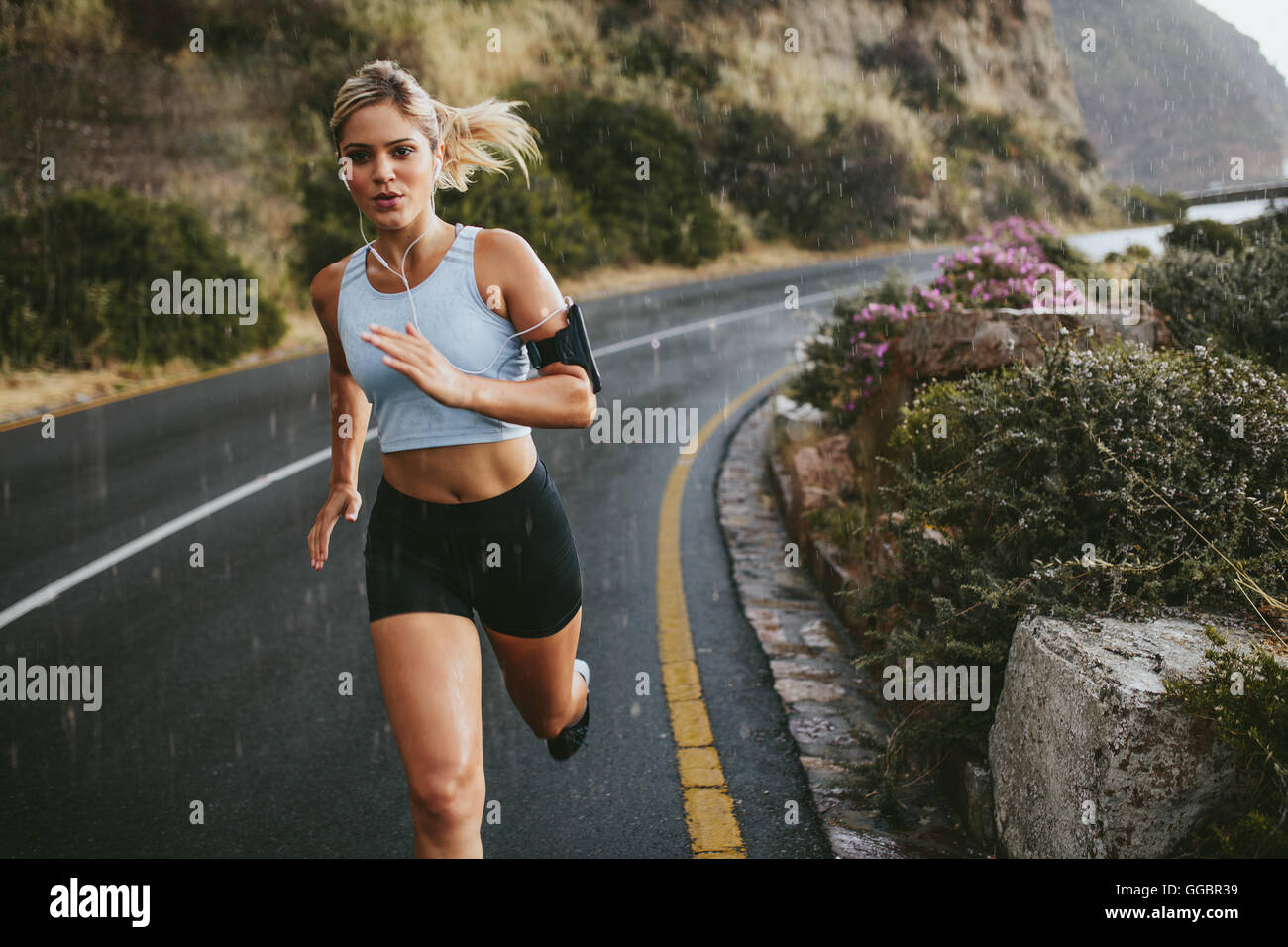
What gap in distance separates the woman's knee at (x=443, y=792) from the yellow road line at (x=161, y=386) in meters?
9.22

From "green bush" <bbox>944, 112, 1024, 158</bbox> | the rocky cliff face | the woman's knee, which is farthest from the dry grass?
the rocky cliff face

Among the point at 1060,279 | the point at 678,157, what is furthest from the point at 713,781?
the point at 678,157

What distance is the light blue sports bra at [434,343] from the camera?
249 cm

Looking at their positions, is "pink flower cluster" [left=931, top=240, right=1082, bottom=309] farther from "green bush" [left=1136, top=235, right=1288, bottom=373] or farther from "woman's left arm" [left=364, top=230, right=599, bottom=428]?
"woman's left arm" [left=364, top=230, right=599, bottom=428]

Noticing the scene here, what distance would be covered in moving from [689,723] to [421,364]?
253 cm

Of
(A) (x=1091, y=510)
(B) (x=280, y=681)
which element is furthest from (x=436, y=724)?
(B) (x=280, y=681)

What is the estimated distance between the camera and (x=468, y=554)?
109 inches

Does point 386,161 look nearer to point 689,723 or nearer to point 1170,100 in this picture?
point 689,723

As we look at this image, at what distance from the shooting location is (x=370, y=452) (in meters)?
8.64

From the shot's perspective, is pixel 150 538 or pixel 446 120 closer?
pixel 446 120

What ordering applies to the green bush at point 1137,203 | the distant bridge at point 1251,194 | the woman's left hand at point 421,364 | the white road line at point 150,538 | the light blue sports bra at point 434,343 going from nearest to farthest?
the woman's left hand at point 421,364
the light blue sports bra at point 434,343
the white road line at point 150,538
the distant bridge at point 1251,194
the green bush at point 1137,203

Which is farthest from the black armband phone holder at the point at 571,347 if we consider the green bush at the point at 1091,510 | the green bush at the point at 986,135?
the green bush at the point at 986,135

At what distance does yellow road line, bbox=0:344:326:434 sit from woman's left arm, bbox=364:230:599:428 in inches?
365

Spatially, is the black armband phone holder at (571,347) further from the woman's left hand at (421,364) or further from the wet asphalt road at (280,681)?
the wet asphalt road at (280,681)
